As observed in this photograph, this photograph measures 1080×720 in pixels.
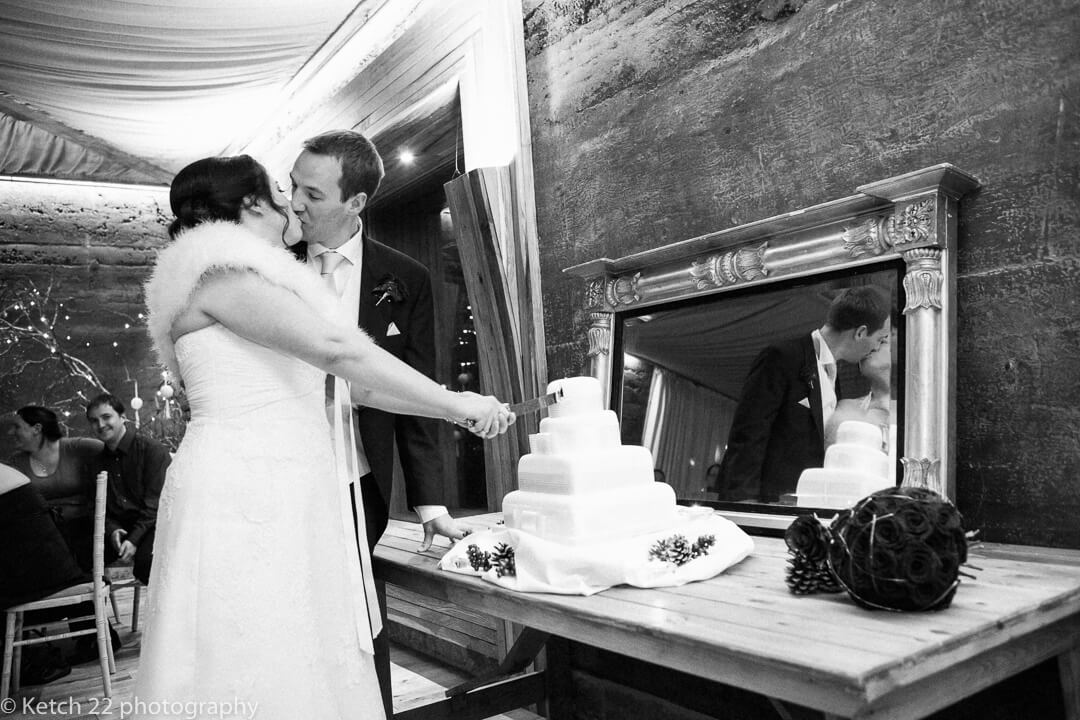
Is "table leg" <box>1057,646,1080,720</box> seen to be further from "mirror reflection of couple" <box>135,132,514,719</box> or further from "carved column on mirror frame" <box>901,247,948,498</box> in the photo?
"mirror reflection of couple" <box>135,132,514,719</box>

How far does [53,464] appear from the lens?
17.4 ft

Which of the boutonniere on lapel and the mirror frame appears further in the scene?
the boutonniere on lapel

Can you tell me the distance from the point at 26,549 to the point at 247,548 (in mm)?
3114

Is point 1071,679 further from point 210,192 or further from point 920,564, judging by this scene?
point 210,192

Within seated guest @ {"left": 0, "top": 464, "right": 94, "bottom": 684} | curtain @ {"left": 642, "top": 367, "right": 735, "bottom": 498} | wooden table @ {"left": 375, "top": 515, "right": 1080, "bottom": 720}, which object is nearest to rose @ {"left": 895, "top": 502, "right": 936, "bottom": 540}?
wooden table @ {"left": 375, "top": 515, "right": 1080, "bottom": 720}

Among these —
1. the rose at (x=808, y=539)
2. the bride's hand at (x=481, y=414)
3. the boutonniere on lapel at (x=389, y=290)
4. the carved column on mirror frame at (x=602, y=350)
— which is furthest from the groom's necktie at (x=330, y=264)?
the rose at (x=808, y=539)

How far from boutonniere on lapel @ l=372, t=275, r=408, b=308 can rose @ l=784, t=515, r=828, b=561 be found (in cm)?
137

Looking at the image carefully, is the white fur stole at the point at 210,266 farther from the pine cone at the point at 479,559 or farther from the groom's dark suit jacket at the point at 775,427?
the groom's dark suit jacket at the point at 775,427

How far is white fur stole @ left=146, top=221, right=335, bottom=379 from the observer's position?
1.73 meters

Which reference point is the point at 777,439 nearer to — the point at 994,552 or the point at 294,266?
the point at 994,552

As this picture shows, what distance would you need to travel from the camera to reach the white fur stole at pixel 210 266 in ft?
5.66

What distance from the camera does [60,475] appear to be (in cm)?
531

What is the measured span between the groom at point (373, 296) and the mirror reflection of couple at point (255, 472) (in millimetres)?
319

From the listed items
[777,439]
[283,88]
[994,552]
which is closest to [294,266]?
[777,439]
